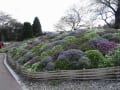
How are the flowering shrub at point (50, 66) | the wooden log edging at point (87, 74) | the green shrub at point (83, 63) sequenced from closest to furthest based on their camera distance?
the wooden log edging at point (87, 74)
the green shrub at point (83, 63)
the flowering shrub at point (50, 66)

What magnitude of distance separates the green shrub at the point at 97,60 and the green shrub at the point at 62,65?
110 cm

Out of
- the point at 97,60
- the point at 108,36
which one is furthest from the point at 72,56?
the point at 108,36

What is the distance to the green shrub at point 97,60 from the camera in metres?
13.0

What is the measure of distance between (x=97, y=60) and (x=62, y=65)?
Answer: 176cm

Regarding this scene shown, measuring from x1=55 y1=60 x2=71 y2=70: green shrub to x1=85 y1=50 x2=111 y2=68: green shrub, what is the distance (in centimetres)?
110

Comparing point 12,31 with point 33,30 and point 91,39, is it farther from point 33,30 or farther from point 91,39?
point 91,39

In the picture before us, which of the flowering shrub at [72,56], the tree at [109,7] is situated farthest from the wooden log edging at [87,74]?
the tree at [109,7]

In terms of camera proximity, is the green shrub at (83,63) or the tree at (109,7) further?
the tree at (109,7)

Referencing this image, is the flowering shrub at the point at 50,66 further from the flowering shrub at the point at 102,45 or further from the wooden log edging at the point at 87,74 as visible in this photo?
the flowering shrub at the point at 102,45

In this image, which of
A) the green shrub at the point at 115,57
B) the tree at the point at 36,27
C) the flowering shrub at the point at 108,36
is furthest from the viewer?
the tree at the point at 36,27

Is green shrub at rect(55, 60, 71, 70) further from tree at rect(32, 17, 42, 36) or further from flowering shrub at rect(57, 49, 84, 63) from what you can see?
tree at rect(32, 17, 42, 36)

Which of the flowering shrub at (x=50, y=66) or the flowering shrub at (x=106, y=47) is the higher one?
the flowering shrub at (x=106, y=47)

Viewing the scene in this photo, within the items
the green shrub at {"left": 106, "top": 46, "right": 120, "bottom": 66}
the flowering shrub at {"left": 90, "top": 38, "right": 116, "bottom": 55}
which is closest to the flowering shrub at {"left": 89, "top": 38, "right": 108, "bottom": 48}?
the flowering shrub at {"left": 90, "top": 38, "right": 116, "bottom": 55}

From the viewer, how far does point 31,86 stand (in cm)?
1280
